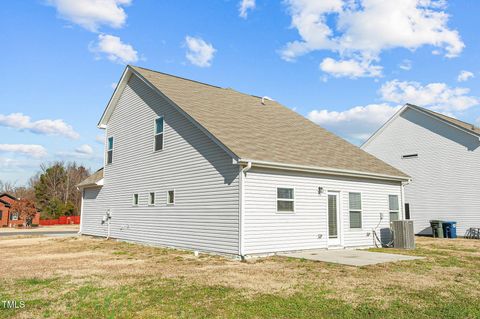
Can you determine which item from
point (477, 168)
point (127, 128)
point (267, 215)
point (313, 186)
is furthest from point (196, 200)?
point (477, 168)

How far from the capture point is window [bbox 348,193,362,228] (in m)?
14.2

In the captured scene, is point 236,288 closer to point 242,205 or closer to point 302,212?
point 242,205

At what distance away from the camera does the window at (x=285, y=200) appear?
11891 millimetres

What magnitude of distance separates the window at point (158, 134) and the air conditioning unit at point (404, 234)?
30.9 ft

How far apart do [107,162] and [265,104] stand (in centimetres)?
832

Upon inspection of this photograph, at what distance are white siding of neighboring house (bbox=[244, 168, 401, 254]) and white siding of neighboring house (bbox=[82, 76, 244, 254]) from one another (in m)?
0.54

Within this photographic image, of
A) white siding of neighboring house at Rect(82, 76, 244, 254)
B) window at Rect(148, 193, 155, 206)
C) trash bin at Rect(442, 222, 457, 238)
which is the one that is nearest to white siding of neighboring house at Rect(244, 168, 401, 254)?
white siding of neighboring house at Rect(82, 76, 244, 254)

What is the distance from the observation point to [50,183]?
187 feet

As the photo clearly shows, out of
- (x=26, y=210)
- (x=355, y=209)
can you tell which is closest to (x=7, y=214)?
(x=26, y=210)

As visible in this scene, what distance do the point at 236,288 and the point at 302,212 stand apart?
597 centimetres

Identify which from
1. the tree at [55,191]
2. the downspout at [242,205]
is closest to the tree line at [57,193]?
the tree at [55,191]

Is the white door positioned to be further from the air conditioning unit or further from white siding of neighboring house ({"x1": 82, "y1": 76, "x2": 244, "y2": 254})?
white siding of neighboring house ({"x1": 82, "y1": 76, "x2": 244, "y2": 254})

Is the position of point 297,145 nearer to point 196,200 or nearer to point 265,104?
point 196,200

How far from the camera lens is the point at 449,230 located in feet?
66.3
